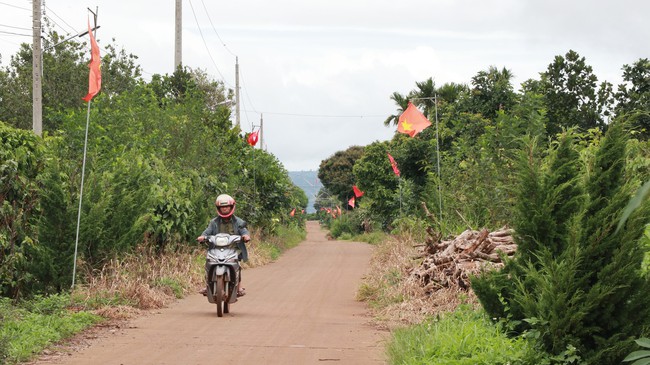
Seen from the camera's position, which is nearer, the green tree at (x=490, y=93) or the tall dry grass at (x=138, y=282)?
the tall dry grass at (x=138, y=282)

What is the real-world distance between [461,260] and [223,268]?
3552mm

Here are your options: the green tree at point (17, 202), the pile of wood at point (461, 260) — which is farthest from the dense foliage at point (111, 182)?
the pile of wood at point (461, 260)

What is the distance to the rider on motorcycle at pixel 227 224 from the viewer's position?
12.8 m

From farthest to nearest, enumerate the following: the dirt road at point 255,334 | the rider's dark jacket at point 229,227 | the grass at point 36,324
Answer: the rider's dark jacket at point 229,227, the dirt road at point 255,334, the grass at point 36,324

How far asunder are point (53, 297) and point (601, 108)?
1918 cm

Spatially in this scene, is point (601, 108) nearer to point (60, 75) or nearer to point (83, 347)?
point (83, 347)

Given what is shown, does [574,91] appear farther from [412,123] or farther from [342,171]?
[342,171]

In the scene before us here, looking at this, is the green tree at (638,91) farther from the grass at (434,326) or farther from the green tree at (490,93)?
the grass at (434,326)

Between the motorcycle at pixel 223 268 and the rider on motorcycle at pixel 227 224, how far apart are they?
0.26 meters

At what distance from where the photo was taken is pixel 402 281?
1391 cm

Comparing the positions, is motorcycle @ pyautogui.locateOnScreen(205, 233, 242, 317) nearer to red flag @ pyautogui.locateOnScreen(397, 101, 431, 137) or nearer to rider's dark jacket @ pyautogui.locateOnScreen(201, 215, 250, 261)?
rider's dark jacket @ pyautogui.locateOnScreen(201, 215, 250, 261)

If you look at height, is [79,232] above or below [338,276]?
above

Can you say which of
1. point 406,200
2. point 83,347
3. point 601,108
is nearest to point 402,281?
point 83,347

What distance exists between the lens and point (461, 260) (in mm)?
12094
